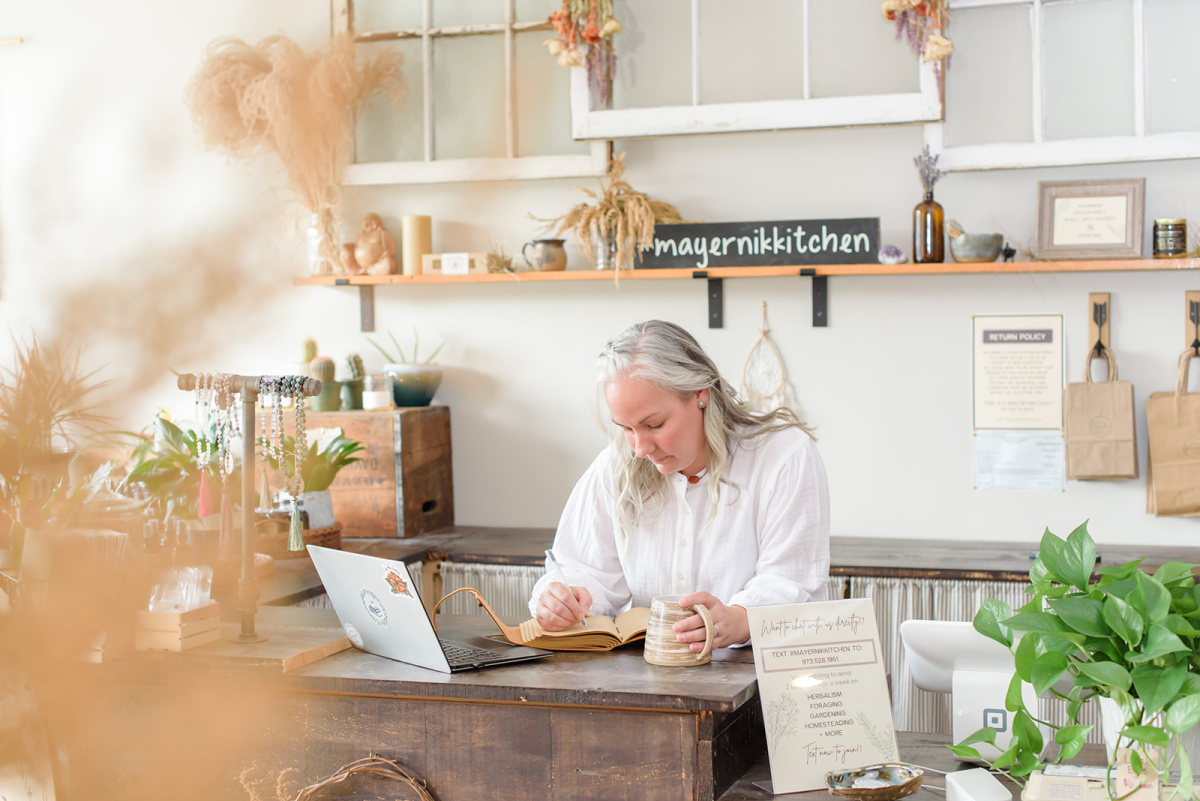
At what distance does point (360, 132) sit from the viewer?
0.91ft

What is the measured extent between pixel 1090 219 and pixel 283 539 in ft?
8.00

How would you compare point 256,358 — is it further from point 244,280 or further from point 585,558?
point 585,558

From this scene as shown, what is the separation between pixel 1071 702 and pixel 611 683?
591 mm

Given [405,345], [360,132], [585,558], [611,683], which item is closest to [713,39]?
[405,345]

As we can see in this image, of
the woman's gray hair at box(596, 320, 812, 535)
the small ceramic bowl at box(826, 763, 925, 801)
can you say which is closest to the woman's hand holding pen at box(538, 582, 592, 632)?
the woman's gray hair at box(596, 320, 812, 535)

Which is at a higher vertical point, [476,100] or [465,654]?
[476,100]

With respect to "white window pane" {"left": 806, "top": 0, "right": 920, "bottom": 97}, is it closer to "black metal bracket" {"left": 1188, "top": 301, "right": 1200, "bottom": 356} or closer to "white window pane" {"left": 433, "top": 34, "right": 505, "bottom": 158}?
"black metal bracket" {"left": 1188, "top": 301, "right": 1200, "bottom": 356}

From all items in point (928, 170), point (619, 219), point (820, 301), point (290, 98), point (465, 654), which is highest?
point (928, 170)

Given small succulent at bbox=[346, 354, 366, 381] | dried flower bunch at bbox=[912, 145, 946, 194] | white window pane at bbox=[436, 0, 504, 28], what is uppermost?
dried flower bunch at bbox=[912, 145, 946, 194]

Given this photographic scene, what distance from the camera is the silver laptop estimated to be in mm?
1486

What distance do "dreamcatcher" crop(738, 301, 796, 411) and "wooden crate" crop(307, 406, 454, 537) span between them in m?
1.08

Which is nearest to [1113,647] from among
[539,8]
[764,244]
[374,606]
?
[374,606]

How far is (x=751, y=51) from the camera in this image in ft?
10.3

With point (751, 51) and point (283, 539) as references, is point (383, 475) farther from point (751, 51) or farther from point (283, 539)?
point (751, 51)
